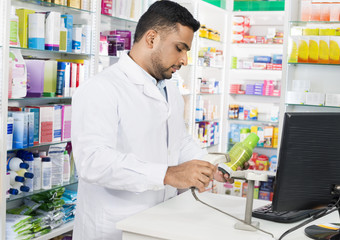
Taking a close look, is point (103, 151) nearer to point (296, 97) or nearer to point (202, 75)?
point (296, 97)

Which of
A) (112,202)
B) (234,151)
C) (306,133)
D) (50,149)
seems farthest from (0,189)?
(306,133)

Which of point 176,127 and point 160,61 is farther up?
point 160,61

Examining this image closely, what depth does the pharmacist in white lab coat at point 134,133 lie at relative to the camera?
1917mm

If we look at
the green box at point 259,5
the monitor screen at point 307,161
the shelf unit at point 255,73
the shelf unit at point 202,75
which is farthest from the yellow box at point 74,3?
the green box at point 259,5

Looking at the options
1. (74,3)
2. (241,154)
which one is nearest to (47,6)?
(74,3)

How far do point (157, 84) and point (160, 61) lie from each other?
0.15 meters

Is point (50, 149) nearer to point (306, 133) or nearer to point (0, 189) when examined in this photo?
point (0, 189)

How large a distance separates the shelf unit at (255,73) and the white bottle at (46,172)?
3.31m

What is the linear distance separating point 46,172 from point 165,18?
1.92 meters

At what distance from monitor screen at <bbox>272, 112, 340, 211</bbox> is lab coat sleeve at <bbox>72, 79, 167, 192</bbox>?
18.7 inches

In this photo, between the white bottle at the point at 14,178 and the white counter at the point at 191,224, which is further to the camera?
the white bottle at the point at 14,178

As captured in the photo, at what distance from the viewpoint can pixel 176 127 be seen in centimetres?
245

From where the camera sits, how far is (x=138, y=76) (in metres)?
2.28

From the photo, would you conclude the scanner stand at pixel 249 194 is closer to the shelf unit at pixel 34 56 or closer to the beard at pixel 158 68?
the beard at pixel 158 68
